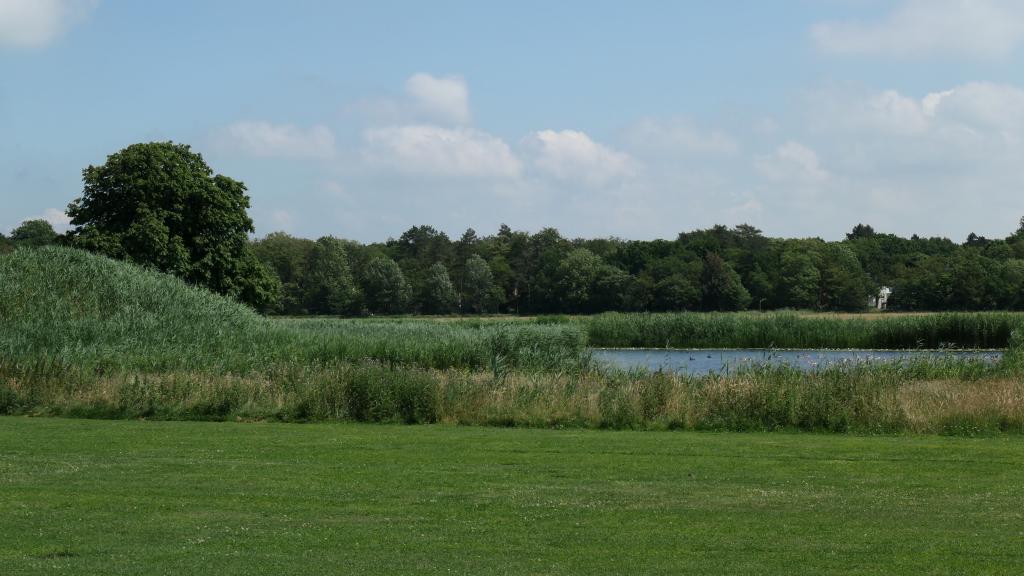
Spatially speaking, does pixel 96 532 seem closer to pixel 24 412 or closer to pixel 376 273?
pixel 24 412

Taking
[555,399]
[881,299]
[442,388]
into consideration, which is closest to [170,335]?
[442,388]

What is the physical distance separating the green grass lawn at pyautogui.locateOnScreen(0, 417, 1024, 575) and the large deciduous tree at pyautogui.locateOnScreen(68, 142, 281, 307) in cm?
3630

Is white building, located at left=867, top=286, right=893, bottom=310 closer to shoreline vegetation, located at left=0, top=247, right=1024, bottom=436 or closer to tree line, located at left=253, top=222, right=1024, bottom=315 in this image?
tree line, located at left=253, top=222, right=1024, bottom=315

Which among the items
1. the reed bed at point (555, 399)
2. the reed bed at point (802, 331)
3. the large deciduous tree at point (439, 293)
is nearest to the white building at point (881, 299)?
Answer: the large deciduous tree at point (439, 293)

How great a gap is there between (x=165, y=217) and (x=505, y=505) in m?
45.9

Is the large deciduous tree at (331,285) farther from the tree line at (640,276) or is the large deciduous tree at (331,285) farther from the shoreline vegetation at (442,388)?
the shoreline vegetation at (442,388)

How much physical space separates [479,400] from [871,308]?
102438 millimetres

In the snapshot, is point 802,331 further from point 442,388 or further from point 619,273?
point 619,273

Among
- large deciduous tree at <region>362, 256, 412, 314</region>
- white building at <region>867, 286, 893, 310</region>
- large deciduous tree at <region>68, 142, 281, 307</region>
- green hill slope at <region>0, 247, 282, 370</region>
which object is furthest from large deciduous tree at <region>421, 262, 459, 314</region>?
green hill slope at <region>0, 247, 282, 370</region>

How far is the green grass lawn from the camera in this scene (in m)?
8.56

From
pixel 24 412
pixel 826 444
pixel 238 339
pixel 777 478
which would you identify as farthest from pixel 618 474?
pixel 238 339

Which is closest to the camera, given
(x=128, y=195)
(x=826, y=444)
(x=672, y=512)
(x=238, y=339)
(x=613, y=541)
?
(x=613, y=541)

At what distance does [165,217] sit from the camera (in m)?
52.8

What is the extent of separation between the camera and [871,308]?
114 metres
